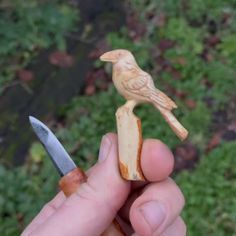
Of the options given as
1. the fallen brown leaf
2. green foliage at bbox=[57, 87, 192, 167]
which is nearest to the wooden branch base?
green foliage at bbox=[57, 87, 192, 167]

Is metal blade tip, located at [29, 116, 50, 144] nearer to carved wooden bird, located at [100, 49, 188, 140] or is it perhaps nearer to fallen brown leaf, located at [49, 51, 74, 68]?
carved wooden bird, located at [100, 49, 188, 140]

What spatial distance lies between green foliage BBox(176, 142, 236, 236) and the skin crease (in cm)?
102

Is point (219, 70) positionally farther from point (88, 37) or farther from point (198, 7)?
point (88, 37)

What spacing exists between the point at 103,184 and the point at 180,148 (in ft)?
4.17

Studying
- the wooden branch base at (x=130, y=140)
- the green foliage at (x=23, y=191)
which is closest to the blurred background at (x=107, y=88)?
the green foliage at (x=23, y=191)

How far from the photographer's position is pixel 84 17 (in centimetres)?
290

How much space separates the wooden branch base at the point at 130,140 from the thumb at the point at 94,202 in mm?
43

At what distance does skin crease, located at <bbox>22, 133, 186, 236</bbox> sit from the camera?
112 centimetres

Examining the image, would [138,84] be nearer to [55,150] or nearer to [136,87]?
[136,87]

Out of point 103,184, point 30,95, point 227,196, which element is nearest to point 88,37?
point 30,95

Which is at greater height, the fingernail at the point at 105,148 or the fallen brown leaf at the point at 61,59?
the fingernail at the point at 105,148

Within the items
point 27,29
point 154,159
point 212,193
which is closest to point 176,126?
point 154,159

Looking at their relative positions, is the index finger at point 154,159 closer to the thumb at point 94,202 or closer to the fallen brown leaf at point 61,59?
the thumb at point 94,202

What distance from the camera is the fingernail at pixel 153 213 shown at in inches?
45.4
